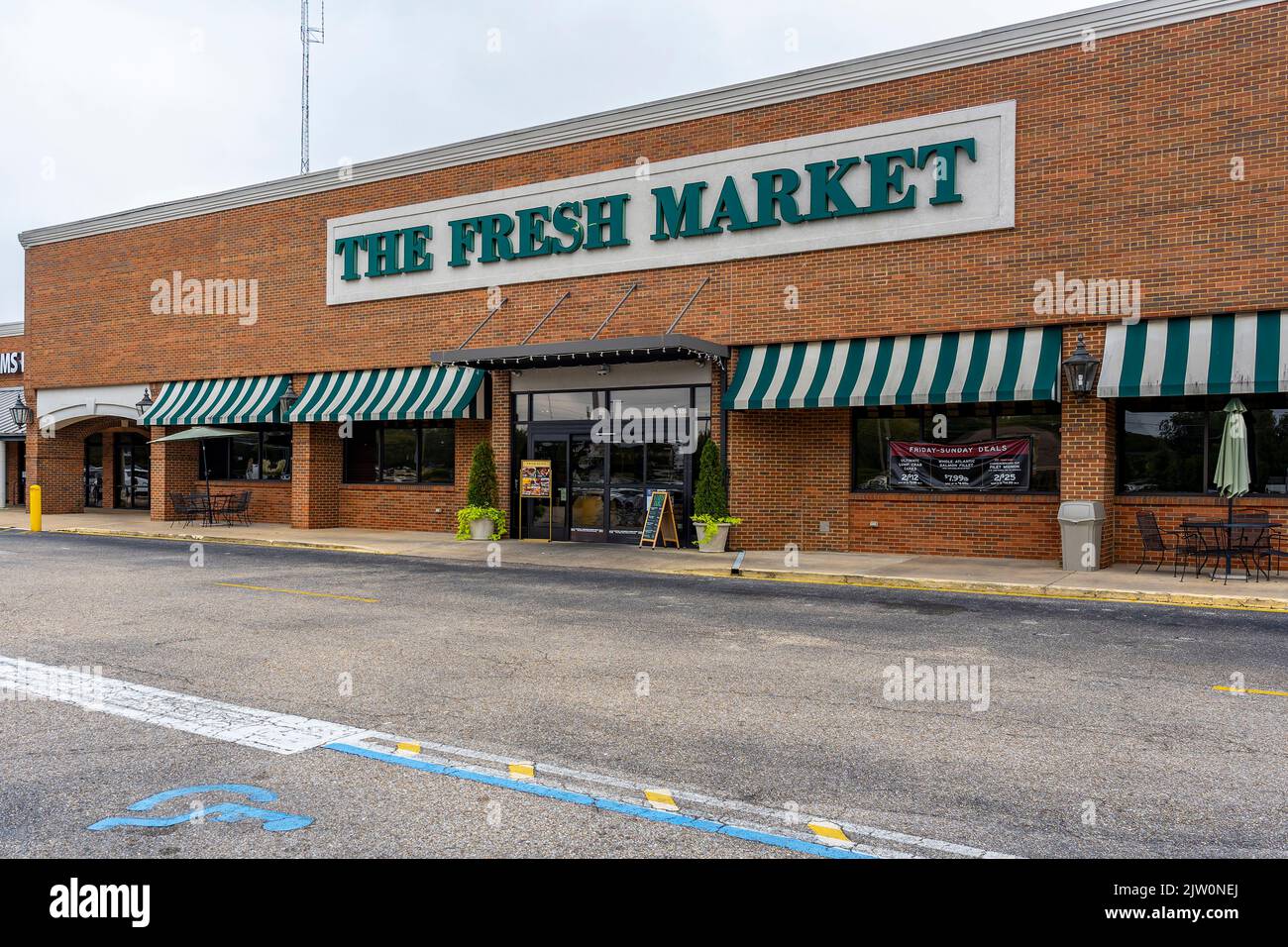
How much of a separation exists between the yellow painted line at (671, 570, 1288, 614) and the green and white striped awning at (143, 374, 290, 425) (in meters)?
14.4

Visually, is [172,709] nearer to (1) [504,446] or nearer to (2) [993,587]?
(2) [993,587]

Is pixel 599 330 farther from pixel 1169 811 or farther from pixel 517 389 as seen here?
pixel 1169 811

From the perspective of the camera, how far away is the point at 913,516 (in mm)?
17438

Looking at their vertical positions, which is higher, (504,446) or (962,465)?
(504,446)

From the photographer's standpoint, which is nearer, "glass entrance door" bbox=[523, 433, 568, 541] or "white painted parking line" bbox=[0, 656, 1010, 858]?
"white painted parking line" bbox=[0, 656, 1010, 858]

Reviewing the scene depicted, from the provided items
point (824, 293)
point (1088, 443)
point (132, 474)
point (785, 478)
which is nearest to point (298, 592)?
point (785, 478)

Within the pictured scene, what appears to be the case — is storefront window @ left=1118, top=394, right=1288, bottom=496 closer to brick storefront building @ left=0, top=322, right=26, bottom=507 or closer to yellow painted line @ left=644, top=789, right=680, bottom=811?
yellow painted line @ left=644, top=789, right=680, bottom=811

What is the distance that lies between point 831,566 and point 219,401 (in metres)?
18.4

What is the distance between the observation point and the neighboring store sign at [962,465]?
16.6m

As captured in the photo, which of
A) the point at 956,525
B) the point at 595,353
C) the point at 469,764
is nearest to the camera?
the point at 469,764

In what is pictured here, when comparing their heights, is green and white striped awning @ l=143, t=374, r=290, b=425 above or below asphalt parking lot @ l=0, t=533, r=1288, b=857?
above

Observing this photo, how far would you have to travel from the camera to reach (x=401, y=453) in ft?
78.2

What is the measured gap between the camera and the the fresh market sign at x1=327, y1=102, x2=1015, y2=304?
16.4 meters

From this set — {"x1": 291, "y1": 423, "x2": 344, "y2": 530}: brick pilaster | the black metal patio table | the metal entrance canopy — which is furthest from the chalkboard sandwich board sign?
{"x1": 291, "y1": 423, "x2": 344, "y2": 530}: brick pilaster
